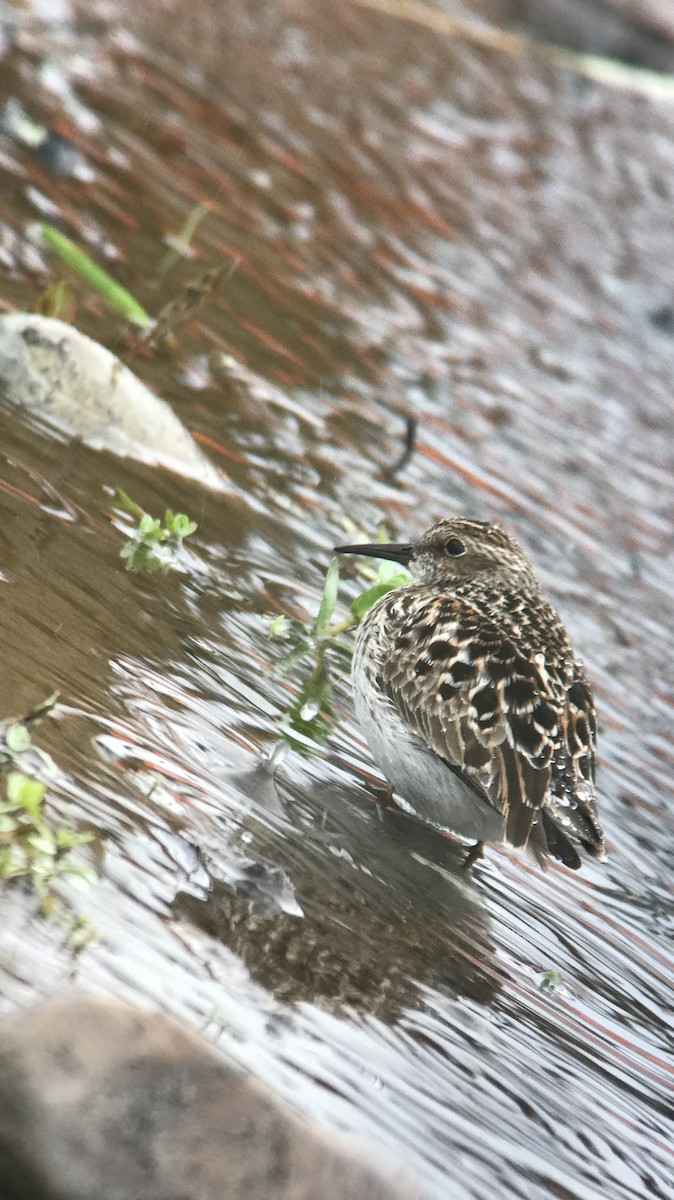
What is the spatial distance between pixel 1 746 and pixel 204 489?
3.44m

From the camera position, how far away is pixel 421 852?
594 cm

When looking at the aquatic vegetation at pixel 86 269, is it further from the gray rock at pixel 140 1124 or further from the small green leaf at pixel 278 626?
the gray rock at pixel 140 1124

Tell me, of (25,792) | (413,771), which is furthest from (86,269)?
(25,792)

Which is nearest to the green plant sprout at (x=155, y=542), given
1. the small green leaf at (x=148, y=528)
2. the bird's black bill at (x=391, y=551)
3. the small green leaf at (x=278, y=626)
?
the small green leaf at (x=148, y=528)

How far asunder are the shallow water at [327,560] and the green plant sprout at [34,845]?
61 millimetres

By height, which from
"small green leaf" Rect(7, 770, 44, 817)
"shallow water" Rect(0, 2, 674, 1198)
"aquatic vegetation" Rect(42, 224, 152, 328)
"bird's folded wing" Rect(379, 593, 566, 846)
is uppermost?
"small green leaf" Rect(7, 770, 44, 817)

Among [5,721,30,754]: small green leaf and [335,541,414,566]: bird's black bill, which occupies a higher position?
[5,721,30,754]: small green leaf

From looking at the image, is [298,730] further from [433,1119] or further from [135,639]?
[433,1119]

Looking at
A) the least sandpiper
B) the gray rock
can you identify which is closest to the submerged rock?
the least sandpiper

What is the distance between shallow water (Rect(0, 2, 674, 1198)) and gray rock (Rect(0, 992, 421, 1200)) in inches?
8.6

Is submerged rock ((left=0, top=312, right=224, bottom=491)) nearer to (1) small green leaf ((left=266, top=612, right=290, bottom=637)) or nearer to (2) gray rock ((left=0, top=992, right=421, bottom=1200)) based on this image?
(1) small green leaf ((left=266, top=612, right=290, bottom=637))

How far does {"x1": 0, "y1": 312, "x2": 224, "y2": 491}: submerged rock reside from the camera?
7.34 m

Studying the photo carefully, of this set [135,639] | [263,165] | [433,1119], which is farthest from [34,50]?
[433,1119]

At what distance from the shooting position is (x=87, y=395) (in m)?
7.45
